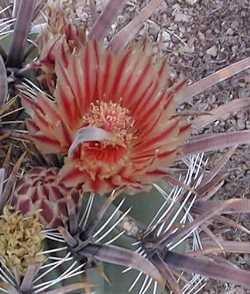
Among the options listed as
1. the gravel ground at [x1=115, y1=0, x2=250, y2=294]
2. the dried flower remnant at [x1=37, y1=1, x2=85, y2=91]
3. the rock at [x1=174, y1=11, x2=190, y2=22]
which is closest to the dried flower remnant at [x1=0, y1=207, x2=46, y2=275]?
the dried flower remnant at [x1=37, y1=1, x2=85, y2=91]

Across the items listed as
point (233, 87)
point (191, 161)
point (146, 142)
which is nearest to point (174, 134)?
point (146, 142)

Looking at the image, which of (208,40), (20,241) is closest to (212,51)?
(208,40)

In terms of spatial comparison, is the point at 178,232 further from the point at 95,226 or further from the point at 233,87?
the point at 233,87

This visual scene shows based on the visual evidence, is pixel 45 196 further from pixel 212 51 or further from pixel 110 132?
pixel 212 51

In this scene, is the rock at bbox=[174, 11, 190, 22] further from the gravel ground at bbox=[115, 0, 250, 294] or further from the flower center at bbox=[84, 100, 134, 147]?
the flower center at bbox=[84, 100, 134, 147]

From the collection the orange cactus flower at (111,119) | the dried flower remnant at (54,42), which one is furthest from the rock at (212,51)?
the orange cactus flower at (111,119)

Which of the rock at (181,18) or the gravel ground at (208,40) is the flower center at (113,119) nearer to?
the gravel ground at (208,40)
